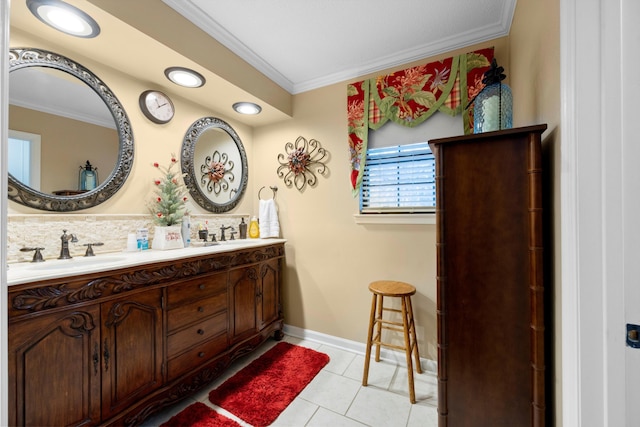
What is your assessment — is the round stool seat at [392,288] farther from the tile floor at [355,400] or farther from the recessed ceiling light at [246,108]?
the recessed ceiling light at [246,108]

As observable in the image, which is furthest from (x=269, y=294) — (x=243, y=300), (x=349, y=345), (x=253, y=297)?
(x=349, y=345)

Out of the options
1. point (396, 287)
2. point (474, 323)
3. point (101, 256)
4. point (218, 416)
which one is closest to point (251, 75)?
point (101, 256)

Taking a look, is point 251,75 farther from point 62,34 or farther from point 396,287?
point 396,287

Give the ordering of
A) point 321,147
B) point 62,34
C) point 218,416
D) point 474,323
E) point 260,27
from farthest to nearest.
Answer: point 321,147 < point 260,27 < point 218,416 < point 62,34 < point 474,323

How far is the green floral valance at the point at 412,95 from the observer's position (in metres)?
1.81

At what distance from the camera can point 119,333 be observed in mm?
1259

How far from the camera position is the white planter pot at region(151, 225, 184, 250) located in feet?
5.88

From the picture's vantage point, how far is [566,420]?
0.76m

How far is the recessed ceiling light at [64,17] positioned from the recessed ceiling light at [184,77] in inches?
17.0

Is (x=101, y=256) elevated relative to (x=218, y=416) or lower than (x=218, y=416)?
elevated

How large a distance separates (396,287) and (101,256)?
208 centimetres

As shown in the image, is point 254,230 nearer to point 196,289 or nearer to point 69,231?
point 196,289

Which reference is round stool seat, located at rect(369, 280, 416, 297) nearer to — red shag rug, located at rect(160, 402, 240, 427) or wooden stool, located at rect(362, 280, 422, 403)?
wooden stool, located at rect(362, 280, 422, 403)

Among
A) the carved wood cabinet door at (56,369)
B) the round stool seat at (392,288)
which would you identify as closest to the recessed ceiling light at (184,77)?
the carved wood cabinet door at (56,369)
